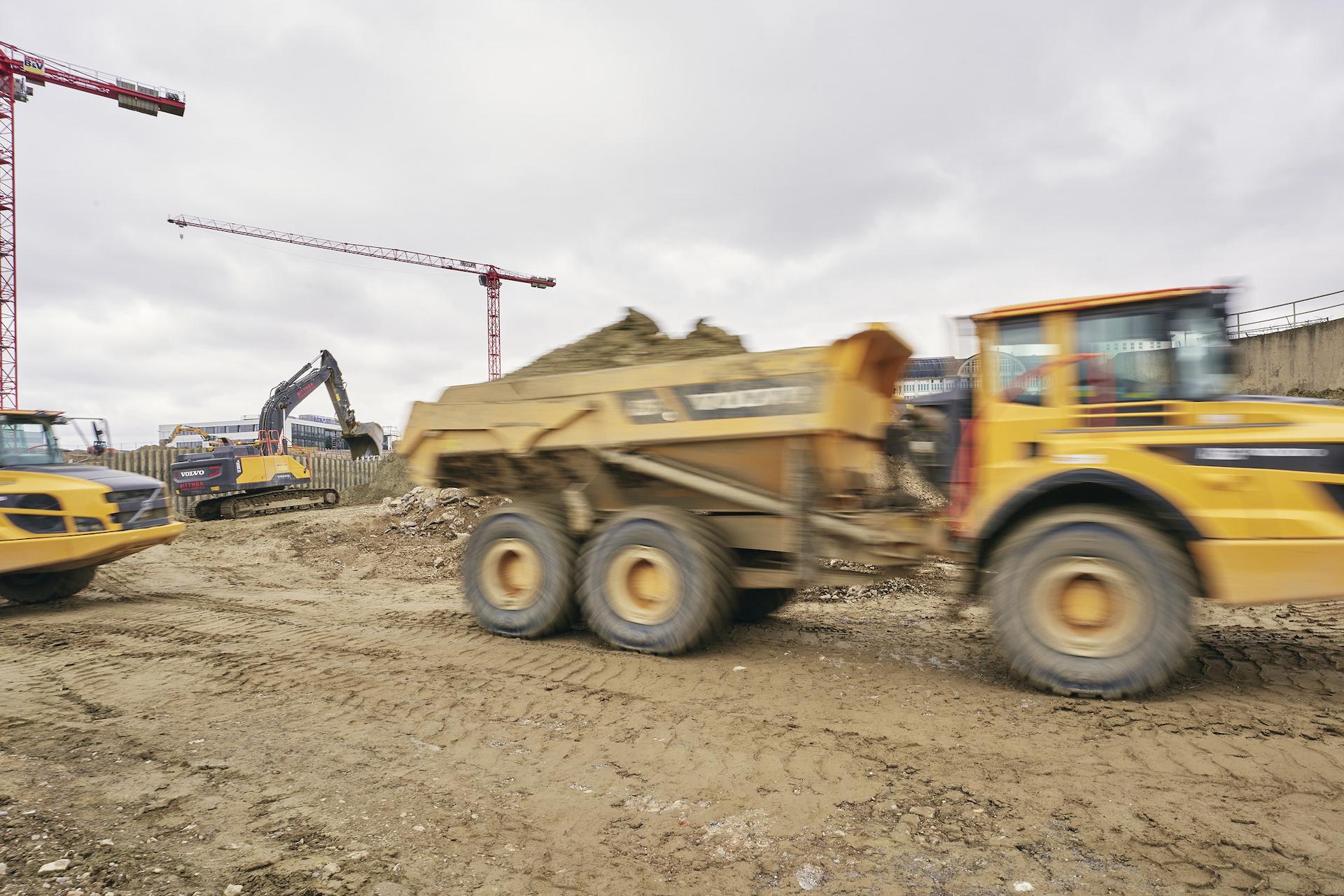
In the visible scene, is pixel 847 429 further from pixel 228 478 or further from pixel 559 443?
pixel 228 478

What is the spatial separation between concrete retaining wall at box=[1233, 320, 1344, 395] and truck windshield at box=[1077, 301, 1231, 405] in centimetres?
1681

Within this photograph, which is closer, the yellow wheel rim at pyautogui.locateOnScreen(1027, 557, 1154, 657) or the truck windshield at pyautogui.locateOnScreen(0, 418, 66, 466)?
the yellow wheel rim at pyautogui.locateOnScreen(1027, 557, 1154, 657)

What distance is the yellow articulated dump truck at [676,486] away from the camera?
5250 mm

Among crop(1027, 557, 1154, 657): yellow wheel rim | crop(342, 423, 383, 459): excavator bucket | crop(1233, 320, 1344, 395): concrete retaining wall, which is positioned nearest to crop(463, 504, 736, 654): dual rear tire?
crop(1027, 557, 1154, 657): yellow wheel rim

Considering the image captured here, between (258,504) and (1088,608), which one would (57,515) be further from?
(258,504)

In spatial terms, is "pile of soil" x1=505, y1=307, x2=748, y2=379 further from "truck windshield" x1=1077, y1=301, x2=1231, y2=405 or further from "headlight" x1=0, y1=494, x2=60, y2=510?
"headlight" x1=0, y1=494, x2=60, y2=510

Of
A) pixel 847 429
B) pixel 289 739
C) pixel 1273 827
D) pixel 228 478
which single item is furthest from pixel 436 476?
pixel 228 478

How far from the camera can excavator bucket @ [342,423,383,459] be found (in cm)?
2275

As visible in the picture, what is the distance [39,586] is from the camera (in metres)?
8.52

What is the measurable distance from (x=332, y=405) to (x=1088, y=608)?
73.0ft

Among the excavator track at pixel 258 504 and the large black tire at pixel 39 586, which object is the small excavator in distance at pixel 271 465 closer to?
the excavator track at pixel 258 504

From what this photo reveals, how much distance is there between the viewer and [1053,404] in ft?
15.3

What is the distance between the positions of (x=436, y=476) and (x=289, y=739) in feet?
11.0

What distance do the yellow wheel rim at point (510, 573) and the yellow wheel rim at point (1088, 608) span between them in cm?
388
